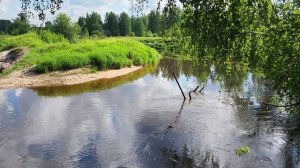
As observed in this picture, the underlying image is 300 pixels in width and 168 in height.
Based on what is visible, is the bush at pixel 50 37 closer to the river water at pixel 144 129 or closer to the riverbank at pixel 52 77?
the riverbank at pixel 52 77

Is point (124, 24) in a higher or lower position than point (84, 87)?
higher

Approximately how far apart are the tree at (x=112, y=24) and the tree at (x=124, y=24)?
1881 millimetres

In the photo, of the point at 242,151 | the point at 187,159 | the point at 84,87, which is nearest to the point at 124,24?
the point at 84,87

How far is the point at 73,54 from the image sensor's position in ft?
175

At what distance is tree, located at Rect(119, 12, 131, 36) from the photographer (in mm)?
141125

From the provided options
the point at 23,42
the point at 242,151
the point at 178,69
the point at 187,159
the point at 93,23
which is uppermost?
the point at 93,23

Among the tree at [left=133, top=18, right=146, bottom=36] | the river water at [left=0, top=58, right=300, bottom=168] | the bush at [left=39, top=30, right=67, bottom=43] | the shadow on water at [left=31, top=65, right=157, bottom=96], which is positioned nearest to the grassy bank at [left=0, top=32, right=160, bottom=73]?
the bush at [left=39, top=30, right=67, bottom=43]

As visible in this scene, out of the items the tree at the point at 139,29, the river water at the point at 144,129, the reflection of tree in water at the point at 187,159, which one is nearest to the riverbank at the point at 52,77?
the river water at the point at 144,129

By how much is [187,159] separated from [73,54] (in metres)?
36.2

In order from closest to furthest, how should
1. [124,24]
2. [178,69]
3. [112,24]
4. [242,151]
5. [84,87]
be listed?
[242,151]
[84,87]
[178,69]
[124,24]
[112,24]

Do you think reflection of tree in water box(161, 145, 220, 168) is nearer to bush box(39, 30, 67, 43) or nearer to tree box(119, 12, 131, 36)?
bush box(39, 30, 67, 43)

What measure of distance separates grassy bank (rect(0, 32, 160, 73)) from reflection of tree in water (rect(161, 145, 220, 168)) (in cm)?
2888

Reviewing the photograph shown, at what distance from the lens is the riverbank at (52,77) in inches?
1752

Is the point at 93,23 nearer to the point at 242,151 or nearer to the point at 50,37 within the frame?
the point at 50,37
